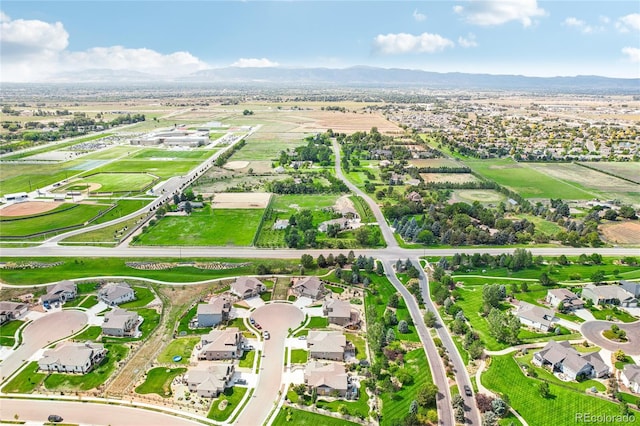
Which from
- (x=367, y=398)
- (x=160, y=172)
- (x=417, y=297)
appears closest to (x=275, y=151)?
(x=160, y=172)

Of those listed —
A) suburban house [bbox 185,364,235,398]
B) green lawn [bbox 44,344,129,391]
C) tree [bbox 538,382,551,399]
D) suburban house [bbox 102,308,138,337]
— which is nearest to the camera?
tree [bbox 538,382,551,399]

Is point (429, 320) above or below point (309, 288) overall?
below

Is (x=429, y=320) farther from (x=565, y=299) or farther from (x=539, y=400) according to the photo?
(x=565, y=299)

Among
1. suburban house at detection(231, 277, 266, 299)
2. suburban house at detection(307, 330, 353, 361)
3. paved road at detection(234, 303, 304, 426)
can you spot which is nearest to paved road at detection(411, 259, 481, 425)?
suburban house at detection(307, 330, 353, 361)

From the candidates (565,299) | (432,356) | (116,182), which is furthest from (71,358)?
(116,182)

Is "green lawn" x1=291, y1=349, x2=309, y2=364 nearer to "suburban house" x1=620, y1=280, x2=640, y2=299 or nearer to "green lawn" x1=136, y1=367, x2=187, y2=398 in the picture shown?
"green lawn" x1=136, y1=367, x2=187, y2=398

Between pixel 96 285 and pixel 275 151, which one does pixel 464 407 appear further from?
pixel 275 151
